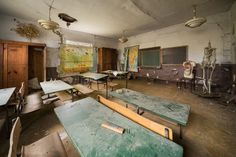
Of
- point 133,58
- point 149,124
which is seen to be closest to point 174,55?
point 133,58

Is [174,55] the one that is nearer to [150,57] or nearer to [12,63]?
[150,57]

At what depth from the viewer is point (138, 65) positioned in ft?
25.0

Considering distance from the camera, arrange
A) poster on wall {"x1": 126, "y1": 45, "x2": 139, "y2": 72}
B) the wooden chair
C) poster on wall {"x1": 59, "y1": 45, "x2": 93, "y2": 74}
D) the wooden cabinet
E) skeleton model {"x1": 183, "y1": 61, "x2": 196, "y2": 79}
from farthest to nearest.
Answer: poster on wall {"x1": 126, "y1": 45, "x2": 139, "y2": 72}, the wooden cabinet, poster on wall {"x1": 59, "y1": 45, "x2": 93, "y2": 74}, skeleton model {"x1": 183, "y1": 61, "x2": 196, "y2": 79}, the wooden chair

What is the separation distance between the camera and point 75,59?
6.16m

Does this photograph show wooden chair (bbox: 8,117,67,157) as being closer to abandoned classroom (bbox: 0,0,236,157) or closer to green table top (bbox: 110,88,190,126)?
abandoned classroom (bbox: 0,0,236,157)

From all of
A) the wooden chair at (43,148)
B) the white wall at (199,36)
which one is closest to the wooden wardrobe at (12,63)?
the wooden chair at (43,148)

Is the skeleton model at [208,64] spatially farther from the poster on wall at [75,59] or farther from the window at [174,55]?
the poster on wall at [75,59]

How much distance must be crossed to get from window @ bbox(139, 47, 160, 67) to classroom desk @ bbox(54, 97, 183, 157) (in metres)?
6.03

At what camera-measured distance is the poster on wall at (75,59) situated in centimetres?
581

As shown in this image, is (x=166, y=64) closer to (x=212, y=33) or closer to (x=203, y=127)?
(x=212, y=33)

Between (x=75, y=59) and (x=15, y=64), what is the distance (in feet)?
8.77

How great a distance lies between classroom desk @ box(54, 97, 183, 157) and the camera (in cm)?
73

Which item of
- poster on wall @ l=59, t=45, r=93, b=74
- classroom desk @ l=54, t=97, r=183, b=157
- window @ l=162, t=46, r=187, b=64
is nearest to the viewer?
classroom desk @ l=54, t=97, r=183, b=157

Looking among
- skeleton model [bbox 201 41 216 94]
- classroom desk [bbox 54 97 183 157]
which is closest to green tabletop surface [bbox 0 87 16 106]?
classroom desk [bbox 54 97 183 157]
